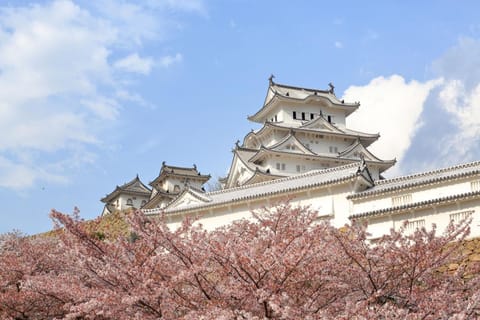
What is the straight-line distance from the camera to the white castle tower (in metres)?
40.2

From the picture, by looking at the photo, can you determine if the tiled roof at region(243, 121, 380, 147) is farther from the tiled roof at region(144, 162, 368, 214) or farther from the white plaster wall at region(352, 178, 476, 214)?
the white plaster wall at region(352, 178, 476, 214)

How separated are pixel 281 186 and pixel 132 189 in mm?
30864

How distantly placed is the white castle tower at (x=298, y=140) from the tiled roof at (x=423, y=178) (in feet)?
51.6

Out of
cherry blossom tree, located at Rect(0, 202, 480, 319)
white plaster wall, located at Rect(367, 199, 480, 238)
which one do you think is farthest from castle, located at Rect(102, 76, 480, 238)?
cherry blossom tree, located at Rect(0, 202, 480, 319)

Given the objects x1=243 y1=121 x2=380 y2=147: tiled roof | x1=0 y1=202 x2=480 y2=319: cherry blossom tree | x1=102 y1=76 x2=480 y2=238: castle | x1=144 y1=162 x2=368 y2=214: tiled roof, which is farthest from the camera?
x1=243 y1=121 x2=380 y2=147: tiled roof

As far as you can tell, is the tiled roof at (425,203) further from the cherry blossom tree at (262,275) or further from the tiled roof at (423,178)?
the cherry blossom tree at (262,275)

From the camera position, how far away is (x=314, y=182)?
77.3 ft

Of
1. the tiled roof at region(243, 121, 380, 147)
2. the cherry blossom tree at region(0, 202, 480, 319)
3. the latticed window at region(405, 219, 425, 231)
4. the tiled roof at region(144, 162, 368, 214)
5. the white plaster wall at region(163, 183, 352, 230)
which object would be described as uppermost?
the tiled roof at region(243, 121, 380, 147)

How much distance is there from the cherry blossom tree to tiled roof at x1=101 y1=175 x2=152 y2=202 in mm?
43462

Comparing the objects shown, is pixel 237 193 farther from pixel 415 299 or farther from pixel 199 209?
pixel 415 299

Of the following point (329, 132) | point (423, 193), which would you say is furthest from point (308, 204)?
point (329, 132)

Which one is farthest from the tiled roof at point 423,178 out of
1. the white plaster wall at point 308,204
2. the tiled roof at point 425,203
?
the tiled roof at point 425,203

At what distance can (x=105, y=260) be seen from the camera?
9.30 meters

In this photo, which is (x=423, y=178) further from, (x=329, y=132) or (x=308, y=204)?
(x=329, y=132)
